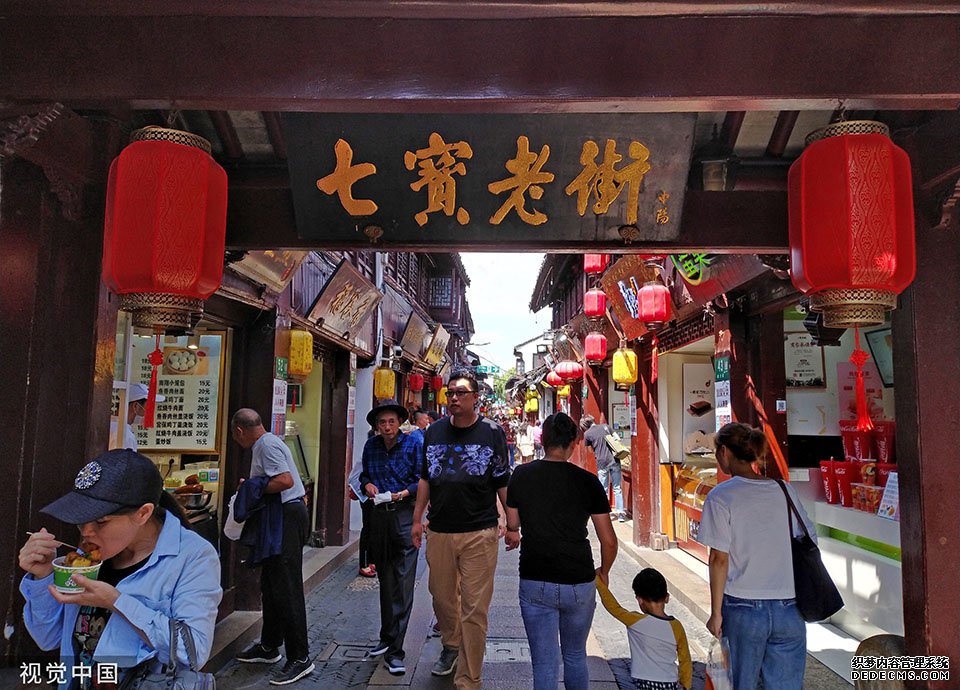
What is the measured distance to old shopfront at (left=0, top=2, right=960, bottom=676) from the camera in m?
2.56

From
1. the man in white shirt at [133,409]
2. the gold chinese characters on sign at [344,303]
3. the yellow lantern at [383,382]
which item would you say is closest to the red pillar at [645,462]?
the yellow lantern at [383,382]

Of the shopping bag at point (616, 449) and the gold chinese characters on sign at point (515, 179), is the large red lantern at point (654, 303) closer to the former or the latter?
the gold chinese characters on sign at point (515, 179)

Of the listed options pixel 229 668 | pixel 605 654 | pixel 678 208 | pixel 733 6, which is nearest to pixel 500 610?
pixel 605 654

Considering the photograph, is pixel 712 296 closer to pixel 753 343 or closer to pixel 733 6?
pixel 753 343

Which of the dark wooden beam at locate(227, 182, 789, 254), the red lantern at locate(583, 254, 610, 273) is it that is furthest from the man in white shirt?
the red lantern at locate(583, 254, 610, 273)

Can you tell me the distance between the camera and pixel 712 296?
270 inches

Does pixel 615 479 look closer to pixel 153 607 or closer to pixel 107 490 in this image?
pixel 153 607

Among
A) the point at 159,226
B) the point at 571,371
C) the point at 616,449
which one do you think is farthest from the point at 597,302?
the point at 159,226

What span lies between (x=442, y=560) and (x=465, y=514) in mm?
426

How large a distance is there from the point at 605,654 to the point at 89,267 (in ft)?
16.8

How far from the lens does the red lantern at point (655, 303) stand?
7.94 metres

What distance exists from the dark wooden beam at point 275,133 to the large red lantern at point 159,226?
1080 mm

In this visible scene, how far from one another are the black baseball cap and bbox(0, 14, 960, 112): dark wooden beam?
1557 mm

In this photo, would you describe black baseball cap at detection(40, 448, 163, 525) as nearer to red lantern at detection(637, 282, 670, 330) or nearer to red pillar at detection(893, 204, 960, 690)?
red pillar at detection(893, 204, 960, 690)
